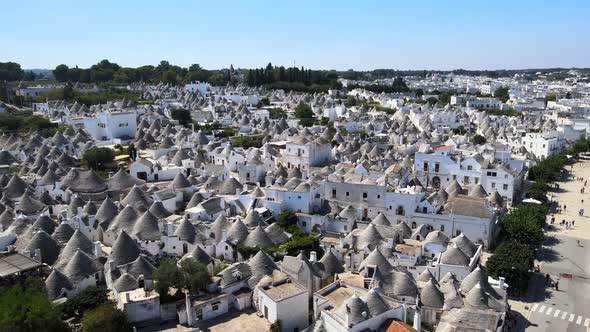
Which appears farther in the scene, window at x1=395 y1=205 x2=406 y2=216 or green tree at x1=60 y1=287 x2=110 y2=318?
window at x1=395 y1=205 x2=406 y2=216

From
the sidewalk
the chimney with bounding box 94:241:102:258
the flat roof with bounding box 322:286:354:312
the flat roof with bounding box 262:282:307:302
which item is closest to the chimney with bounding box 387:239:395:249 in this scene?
the flat roof with bounding box 322:286:354:312

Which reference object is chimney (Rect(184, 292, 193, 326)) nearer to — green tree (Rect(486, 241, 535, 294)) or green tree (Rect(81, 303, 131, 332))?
green tree (Rect(81, 303, 131, 332))

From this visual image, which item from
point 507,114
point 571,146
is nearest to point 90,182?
point 571,146

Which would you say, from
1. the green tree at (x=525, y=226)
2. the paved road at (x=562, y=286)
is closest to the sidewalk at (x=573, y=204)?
the paved road at (x=562, y=286)

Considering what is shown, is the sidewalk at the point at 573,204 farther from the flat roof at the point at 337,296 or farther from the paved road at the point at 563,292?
the flat roof at the point at 337,296

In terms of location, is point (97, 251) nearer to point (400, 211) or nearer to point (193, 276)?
point (193, 276)

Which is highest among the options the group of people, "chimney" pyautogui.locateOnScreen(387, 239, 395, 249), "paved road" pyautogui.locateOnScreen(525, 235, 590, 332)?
"chimney" pyautogui.locateOnScreen(387, 239, 395, 249)

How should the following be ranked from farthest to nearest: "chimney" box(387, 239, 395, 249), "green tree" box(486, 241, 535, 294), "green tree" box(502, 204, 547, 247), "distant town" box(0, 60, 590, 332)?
1. "green tree" box(502, 204, 547, 247)
2. "chimney" box(387, 239, 395, 249)
3. "green tree" box(486, 241, 535, 294)
4. "distant town" box(0, 60, 590, 332)
